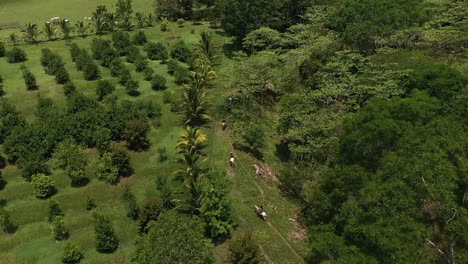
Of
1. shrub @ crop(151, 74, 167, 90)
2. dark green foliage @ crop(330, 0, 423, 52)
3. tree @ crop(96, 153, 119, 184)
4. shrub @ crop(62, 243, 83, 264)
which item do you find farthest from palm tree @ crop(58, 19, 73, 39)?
shrub @ crop(62, 243, 83, 264)

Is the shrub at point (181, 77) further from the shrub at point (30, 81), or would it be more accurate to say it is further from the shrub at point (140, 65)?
the shrub at point (30, 81)

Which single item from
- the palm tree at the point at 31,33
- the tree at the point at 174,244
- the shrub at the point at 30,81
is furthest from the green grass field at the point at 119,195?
the tree at the point at 174,244

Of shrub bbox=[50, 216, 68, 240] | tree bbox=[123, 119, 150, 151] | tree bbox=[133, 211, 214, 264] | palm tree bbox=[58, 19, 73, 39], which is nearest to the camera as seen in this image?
tree bbox=[133, 211, 214, 264]

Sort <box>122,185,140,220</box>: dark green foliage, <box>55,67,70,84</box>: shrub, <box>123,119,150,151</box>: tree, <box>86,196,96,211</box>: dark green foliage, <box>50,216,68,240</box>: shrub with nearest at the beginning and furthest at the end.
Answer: <box>50,216,68,240</box>: shrub → <box>122,185,140,220</box>: dark green foliage → <box>86,196,96,211</box>: dark green foliage → <box>123,119,150,151</box>: tree → <box>55,67,70,84</box>: shrub

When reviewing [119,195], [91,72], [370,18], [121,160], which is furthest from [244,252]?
[370,18]

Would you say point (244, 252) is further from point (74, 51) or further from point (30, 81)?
point (74, 51)

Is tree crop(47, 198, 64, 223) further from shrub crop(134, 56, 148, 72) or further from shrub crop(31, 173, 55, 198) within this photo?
shrub crop(134, 56, 148, 72)

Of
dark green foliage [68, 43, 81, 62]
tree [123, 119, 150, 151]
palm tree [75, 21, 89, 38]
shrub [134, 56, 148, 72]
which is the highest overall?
palm tree [75, 21, 89, 38]
